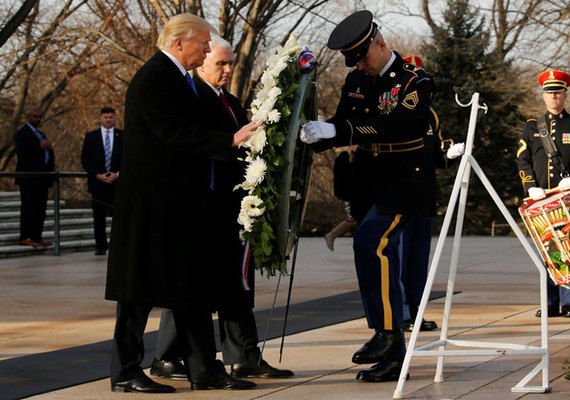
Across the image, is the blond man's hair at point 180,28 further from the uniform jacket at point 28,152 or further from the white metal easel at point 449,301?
the uniform jacket at point 28,152

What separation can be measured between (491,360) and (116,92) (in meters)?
22.1

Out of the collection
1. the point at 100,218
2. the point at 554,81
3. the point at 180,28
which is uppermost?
the point at 554,81

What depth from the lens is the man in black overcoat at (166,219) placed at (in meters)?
6.21

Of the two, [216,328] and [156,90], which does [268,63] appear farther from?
[216,328]

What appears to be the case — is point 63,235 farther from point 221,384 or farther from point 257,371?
point 221,384

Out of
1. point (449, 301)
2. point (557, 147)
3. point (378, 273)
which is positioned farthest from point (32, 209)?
point (449, 301)

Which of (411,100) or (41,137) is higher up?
(41,137)

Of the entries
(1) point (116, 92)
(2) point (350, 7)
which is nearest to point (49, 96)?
(1) point (116, 92)

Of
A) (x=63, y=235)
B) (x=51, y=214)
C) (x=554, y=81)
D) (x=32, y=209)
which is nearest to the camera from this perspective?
(x=554, y=81)

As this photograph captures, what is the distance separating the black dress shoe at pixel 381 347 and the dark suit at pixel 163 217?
0.85 metres

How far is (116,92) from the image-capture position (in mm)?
28578

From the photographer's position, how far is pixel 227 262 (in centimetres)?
650

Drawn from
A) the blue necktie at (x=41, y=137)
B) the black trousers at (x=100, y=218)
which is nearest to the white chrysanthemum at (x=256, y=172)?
the black trousers at (x=100, y=218)

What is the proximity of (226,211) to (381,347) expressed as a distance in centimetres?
107
